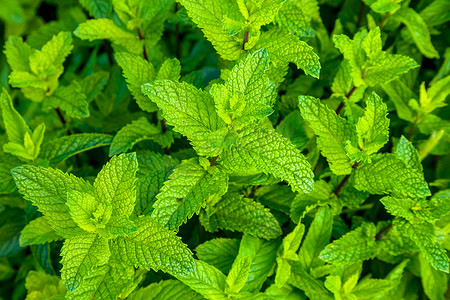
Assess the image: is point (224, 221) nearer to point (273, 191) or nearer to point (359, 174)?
point (273, 191)

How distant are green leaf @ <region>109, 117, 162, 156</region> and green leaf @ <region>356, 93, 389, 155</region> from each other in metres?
0.66

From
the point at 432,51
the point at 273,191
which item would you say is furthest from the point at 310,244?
the point at 432,51

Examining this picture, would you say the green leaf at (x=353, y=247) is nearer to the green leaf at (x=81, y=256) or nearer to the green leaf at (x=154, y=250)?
the green leaf at (x=154, y=250)

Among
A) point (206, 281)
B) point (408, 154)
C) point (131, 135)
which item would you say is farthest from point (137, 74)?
point (408, 154)

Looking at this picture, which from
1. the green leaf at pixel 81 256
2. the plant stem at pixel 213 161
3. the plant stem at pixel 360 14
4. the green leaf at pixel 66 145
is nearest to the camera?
the green leaf at pixel 81 256

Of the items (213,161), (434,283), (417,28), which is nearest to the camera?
(213,161)

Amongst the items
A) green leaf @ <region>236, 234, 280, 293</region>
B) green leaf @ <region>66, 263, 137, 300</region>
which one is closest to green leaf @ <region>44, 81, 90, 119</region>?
green leaf @ <region>66, 263, 137, 300</region>

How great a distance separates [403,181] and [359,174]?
0.12 meters

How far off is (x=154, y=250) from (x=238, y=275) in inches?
10.8

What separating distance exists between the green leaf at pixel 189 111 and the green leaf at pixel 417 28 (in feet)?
2.94

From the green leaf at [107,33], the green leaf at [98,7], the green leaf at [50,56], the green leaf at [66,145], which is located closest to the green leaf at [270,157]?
the green leaf at [66,145]

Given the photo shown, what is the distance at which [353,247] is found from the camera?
52.1 inches

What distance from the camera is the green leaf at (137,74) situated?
1339 mm

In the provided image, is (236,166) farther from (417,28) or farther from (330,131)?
(417,28)
